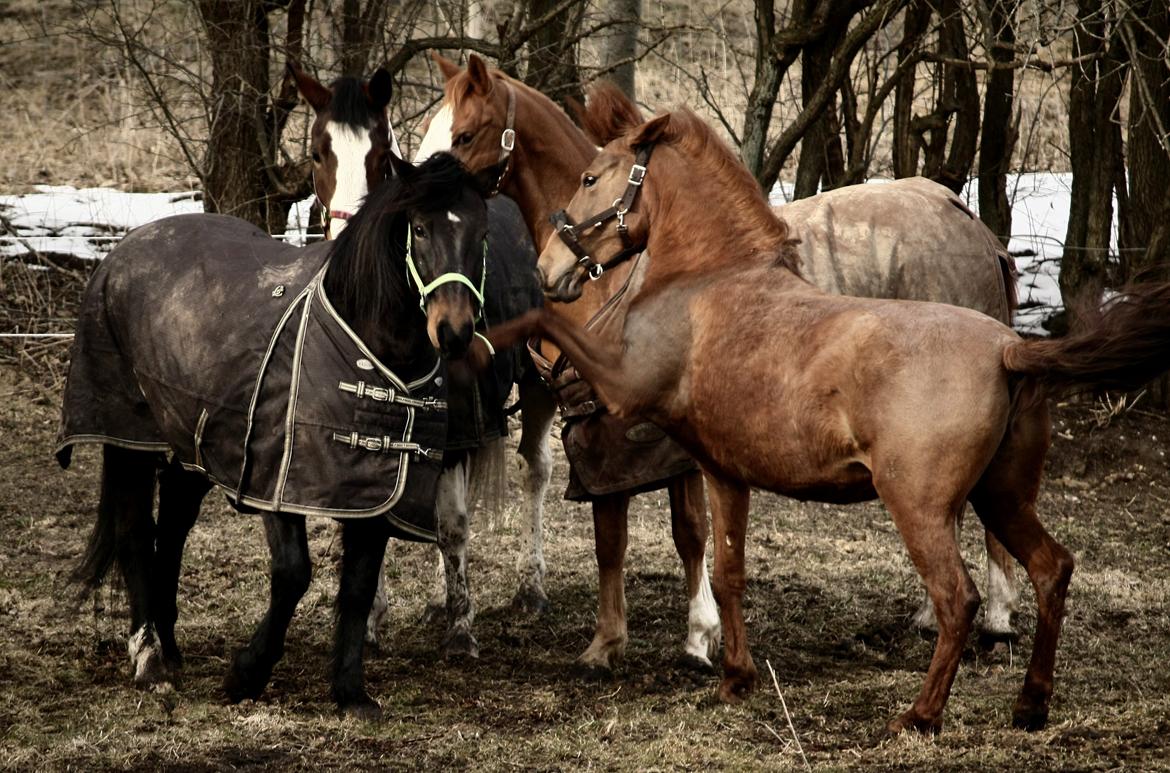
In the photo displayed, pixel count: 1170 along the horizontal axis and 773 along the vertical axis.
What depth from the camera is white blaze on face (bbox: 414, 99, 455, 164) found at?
5219mm

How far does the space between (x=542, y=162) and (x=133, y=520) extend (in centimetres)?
206

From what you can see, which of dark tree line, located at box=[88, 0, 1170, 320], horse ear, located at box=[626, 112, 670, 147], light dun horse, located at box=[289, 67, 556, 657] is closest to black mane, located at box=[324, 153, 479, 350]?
horse ear, located at box=[626, 112, 670, 147]

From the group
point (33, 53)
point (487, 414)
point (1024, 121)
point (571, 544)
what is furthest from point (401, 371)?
point (33, 53)

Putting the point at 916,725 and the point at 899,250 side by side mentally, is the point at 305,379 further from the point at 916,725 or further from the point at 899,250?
the point at 899,250

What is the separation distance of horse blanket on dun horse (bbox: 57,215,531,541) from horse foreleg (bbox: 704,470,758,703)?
3.17 ft

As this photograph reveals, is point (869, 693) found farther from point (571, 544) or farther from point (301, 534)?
point (571, 544)

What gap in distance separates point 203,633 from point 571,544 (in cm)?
216

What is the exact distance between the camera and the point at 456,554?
18.1 feet

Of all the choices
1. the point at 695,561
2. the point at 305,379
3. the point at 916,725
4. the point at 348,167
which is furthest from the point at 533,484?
the point at 916,725

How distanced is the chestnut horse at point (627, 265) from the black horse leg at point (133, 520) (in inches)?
64.0

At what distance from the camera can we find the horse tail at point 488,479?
586cm

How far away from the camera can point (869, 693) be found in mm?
4715

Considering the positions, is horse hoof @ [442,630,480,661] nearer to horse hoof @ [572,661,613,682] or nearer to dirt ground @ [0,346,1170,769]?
dirt ground @ [0,346,1170,769]

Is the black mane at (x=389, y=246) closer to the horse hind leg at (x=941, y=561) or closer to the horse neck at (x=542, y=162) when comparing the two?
the horse neck at (x=542, y=162)
